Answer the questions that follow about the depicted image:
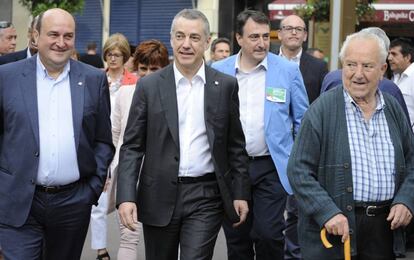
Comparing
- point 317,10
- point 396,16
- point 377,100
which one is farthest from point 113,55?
point 396,16

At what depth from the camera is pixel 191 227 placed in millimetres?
5691

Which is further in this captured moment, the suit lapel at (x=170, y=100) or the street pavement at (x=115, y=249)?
the street pavement at (x=115, y=249)

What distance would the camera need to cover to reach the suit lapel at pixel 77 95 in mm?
5684

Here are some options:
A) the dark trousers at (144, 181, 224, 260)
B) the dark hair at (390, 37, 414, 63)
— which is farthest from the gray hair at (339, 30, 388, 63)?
the dark hair at (390, 37, 414, 63)

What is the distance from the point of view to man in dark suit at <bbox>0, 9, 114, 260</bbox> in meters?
5.54

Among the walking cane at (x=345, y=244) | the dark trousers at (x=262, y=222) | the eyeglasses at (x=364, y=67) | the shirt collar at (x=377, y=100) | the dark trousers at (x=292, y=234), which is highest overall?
the eyeglasses at (x=364, y=67)

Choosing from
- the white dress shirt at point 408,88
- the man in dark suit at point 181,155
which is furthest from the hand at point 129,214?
the white dress shirt at point 408,88

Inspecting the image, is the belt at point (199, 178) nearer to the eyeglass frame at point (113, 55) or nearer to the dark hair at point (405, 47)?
the eyeglass frame at point (113, 55)

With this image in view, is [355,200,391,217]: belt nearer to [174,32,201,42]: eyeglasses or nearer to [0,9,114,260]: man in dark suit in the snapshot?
[174,32,201,42]: eyeglasses

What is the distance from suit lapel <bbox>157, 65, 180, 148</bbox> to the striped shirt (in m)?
1.16

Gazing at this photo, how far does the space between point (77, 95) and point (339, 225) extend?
6.31 ft

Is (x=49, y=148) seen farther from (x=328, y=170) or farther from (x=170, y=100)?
(x=328, y=170)

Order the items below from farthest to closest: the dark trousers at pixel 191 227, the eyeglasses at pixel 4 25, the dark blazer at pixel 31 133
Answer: the eyeglasses at pixel 4 25 < the dark trousers at pixel 191 227 < the dark blazer at pixel 31 133

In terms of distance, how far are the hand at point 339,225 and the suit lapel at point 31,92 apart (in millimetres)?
1892
